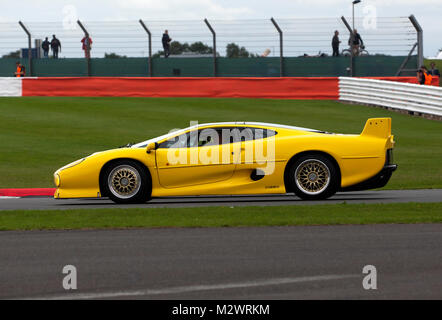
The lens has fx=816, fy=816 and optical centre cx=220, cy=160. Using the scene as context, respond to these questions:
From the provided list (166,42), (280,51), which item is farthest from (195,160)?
(166,42)

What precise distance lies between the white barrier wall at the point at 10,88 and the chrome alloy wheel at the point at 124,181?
63.0 ft

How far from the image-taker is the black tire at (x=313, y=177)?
1106 cm

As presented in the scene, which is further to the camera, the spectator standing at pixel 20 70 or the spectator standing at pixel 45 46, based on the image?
the spectator standing at pixel 20 70

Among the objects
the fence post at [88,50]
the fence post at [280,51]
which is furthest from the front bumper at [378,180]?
the fence post at [88,50]

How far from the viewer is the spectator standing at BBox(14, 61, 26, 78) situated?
31.0 meters

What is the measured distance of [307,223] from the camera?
28.3 feet

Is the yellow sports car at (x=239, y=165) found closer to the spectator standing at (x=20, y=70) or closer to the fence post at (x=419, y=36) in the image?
the fence post at (x=419, y=36)

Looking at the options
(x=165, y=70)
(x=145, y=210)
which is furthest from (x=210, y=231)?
(x=165, y=70)

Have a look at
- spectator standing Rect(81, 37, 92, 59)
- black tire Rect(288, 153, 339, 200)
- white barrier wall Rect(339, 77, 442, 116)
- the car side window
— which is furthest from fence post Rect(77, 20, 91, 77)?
black tire Rect(288, 153, 339, 200)

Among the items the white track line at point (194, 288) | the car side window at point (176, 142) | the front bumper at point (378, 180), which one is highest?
the car side window at point (176, 142)

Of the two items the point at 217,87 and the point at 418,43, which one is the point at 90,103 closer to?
the point at 217,87

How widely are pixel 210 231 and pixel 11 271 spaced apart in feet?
7.94

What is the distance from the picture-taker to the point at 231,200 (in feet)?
39.2

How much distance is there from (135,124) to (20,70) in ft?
34.1
